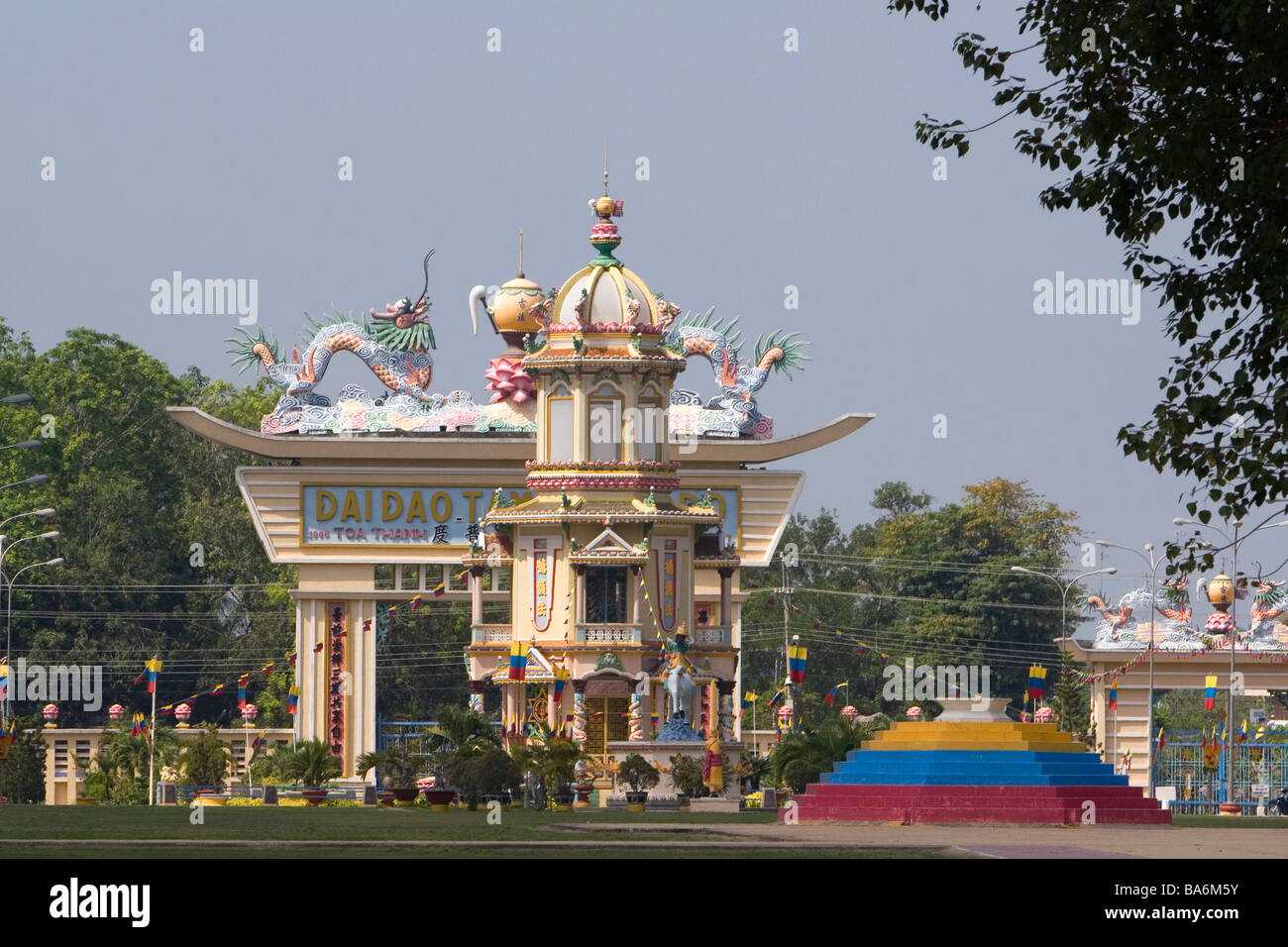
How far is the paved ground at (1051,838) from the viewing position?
30.6m

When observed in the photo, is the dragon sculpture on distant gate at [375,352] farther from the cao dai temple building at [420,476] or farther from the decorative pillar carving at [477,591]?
the decorative pillar carving at [477,591]

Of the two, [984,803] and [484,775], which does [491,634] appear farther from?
[984,803]

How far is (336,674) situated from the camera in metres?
75.1

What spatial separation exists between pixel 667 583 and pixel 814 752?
41.4 ft

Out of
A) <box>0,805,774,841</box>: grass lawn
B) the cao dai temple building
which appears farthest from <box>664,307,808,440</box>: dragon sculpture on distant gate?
<box>0,805,774,841</box>: grass lawn

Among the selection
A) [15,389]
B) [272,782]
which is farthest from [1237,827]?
[15,389]

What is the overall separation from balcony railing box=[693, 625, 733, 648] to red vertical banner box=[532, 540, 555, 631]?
3843 millimetres

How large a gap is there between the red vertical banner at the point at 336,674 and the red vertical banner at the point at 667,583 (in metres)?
16.5

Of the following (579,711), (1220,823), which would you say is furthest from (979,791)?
(579,711)

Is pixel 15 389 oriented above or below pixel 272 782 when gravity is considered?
above

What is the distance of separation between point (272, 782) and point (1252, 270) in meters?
42.9

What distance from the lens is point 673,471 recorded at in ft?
204
